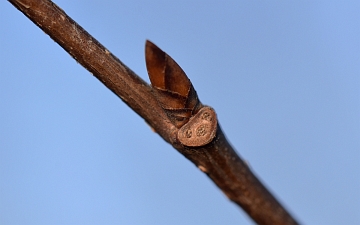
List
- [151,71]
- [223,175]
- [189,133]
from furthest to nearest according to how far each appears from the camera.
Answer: [223,175] → [189,133] → [151,71]

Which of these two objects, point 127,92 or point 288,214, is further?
point 288,214

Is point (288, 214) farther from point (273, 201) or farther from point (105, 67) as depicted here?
point (105, 67)

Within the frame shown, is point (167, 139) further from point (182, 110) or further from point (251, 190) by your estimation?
point (251, 190)

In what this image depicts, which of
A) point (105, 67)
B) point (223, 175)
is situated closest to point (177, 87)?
point (105, 67)

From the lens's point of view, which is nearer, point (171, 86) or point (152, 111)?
point (171, 86)

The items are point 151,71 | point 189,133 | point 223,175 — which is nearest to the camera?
point 151,71

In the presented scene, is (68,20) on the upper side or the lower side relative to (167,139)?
upper

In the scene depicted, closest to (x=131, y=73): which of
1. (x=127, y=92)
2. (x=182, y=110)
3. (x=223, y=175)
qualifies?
(x=127, y=92)

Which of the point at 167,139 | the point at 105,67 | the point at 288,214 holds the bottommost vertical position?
the point at 288,214
